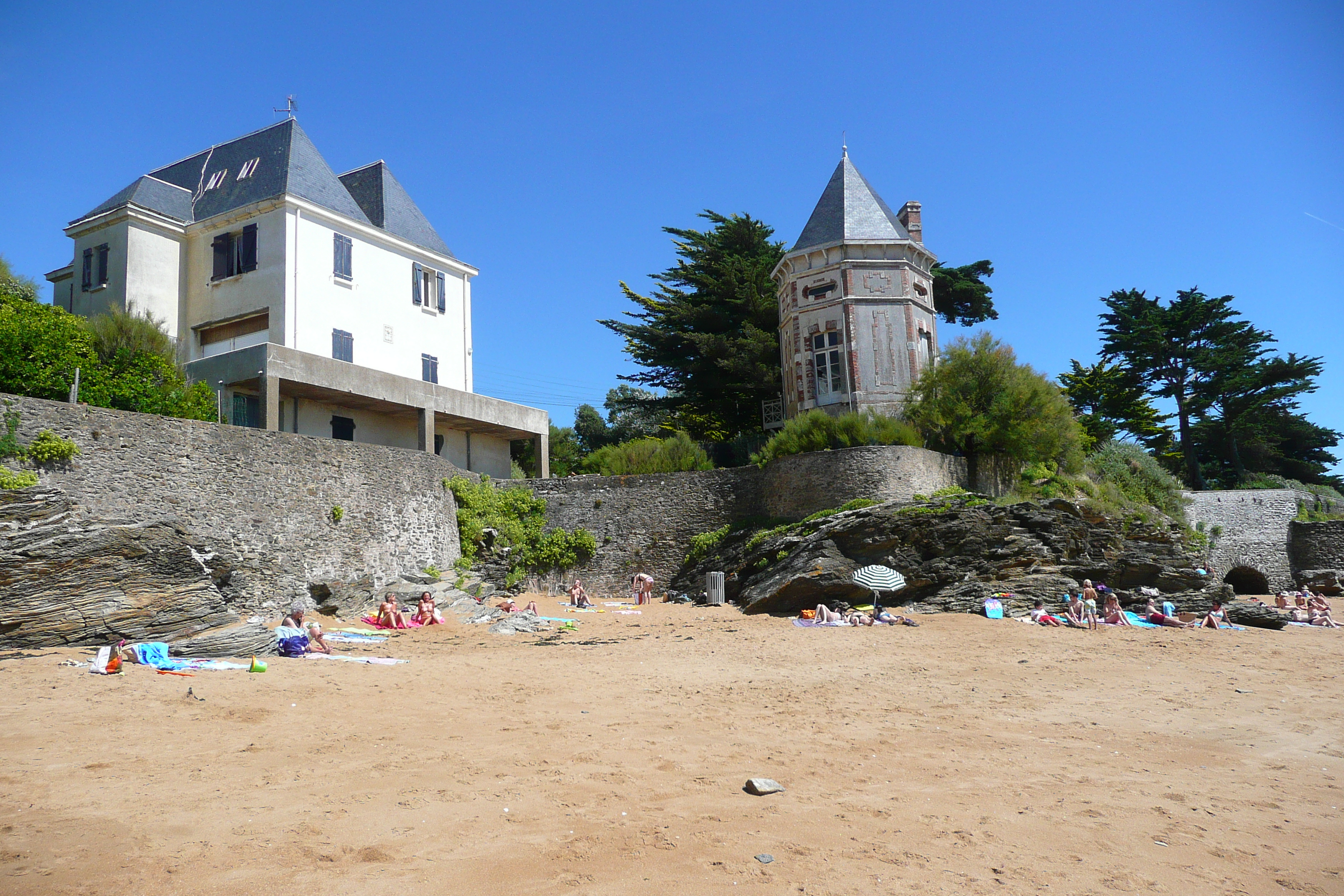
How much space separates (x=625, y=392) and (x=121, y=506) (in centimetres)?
2954

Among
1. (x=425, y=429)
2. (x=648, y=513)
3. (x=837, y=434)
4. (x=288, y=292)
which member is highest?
(x=288, y=292)

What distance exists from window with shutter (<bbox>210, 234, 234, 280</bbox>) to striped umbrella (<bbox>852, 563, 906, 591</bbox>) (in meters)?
16.7

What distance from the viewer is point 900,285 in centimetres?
2338

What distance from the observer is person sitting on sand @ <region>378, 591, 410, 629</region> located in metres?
14.9

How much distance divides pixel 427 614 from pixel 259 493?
374 centimetres

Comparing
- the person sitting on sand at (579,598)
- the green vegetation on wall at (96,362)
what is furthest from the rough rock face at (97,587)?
the person sitting on sand at (579,598)

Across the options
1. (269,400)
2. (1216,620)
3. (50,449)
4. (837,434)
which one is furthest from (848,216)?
(50,449)

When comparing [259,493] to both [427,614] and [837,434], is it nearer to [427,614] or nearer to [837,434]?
[427,614]

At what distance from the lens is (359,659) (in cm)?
1134

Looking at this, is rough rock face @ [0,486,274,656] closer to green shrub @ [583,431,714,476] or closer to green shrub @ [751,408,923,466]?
green shrub @ [583,431,714,476]

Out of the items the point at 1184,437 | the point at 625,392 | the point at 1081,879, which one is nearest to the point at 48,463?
the point at 1081,879

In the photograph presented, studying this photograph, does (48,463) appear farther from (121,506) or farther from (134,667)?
(134,667)

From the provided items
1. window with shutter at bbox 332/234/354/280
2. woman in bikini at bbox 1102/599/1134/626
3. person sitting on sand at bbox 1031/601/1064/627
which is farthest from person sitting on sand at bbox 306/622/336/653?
woman in bikini at bbox 1102/599/1134/626

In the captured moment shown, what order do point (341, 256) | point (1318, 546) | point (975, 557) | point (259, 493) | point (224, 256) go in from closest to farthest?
point (259, 493), point (975, 557), point (224, 256), point (341, 256), point (1318, 546)
